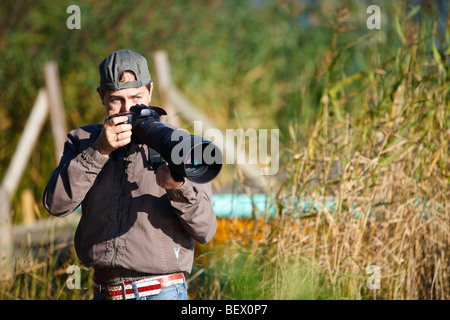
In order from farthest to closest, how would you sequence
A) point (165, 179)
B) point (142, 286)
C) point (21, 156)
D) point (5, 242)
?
1. point (21, 156)
2. point (5, 242)
3. point (142, 286)
4. point (165, 179)

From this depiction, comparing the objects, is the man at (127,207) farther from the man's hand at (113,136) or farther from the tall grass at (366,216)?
the tall grass at (366,216)

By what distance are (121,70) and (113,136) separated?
0.26 metres

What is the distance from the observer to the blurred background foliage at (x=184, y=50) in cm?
641

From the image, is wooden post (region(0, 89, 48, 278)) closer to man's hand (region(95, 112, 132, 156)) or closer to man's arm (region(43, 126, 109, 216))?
man's arm (region(43, 126, 109, 216))

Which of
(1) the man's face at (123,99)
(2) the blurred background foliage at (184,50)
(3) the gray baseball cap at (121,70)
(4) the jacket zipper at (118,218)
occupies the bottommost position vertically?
(4) the jacket zipper at (118,218)

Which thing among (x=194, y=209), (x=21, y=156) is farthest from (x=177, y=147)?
(x=21, y=156)

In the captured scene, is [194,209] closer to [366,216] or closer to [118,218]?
[118,218]

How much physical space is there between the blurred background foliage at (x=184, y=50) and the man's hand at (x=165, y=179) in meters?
3.46

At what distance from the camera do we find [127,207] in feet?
6.51

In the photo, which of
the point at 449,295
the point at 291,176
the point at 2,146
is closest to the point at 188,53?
the point at 2,146

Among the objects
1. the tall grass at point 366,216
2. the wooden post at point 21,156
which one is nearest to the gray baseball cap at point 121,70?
the tall grass at point 366,216
